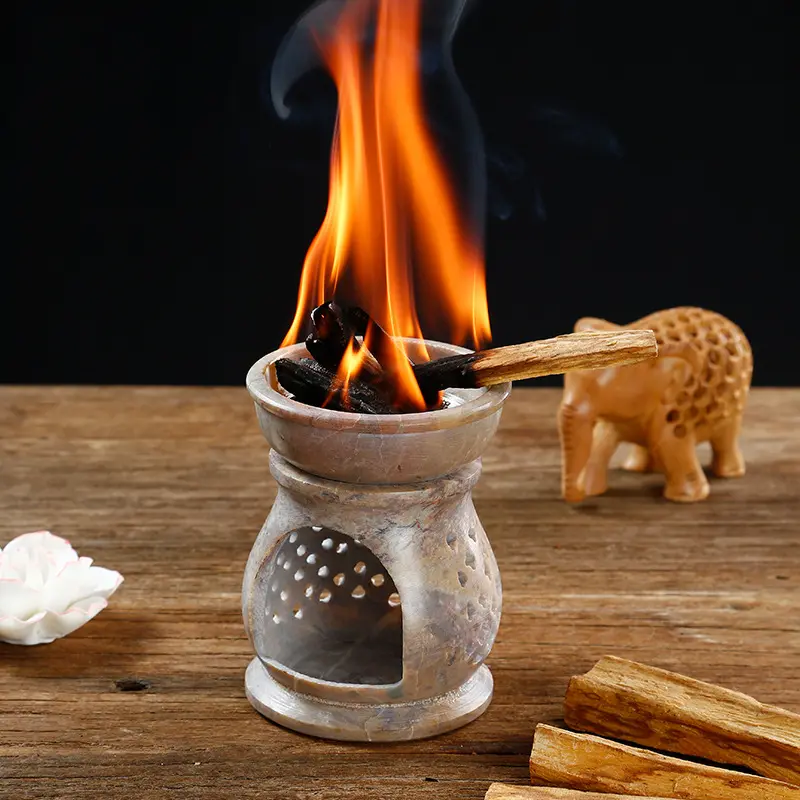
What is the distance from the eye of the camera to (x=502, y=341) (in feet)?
9.30

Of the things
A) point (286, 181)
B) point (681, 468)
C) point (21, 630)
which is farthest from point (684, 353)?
point (286, 181)

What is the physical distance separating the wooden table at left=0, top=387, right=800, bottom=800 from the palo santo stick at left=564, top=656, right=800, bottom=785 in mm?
73

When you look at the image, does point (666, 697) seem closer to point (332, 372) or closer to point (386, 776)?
point (386, 776)

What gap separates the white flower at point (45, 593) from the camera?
1414mm

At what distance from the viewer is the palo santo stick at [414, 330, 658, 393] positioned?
47.3 inches

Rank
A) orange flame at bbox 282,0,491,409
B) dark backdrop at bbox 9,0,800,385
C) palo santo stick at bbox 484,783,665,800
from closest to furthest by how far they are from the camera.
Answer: palo santo stick at bbox 484,783,665,800
orange flame at bbox 282,0,491,409
dark backdrop at bbox 9,0,800,385

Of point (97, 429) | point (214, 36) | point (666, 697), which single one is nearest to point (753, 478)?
point (666, 697)

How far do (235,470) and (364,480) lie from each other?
30.8 inches

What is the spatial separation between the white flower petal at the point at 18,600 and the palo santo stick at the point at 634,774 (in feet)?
1.94

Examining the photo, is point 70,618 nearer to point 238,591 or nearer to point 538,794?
point 238,591

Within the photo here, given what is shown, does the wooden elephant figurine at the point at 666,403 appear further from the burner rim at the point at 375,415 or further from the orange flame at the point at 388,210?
the burner rim at the point at 375,415

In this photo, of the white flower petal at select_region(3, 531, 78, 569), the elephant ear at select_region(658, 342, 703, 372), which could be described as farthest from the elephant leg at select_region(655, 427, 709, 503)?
the white flower petal at select_region(3, 531, 78, 569)

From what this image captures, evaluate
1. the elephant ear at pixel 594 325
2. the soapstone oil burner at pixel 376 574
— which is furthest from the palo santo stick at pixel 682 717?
the elephant ear at pixel 594 325

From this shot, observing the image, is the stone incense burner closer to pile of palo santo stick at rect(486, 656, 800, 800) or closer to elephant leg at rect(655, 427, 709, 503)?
pile of palo santo stick at rect(486, 656, 800, 800)
